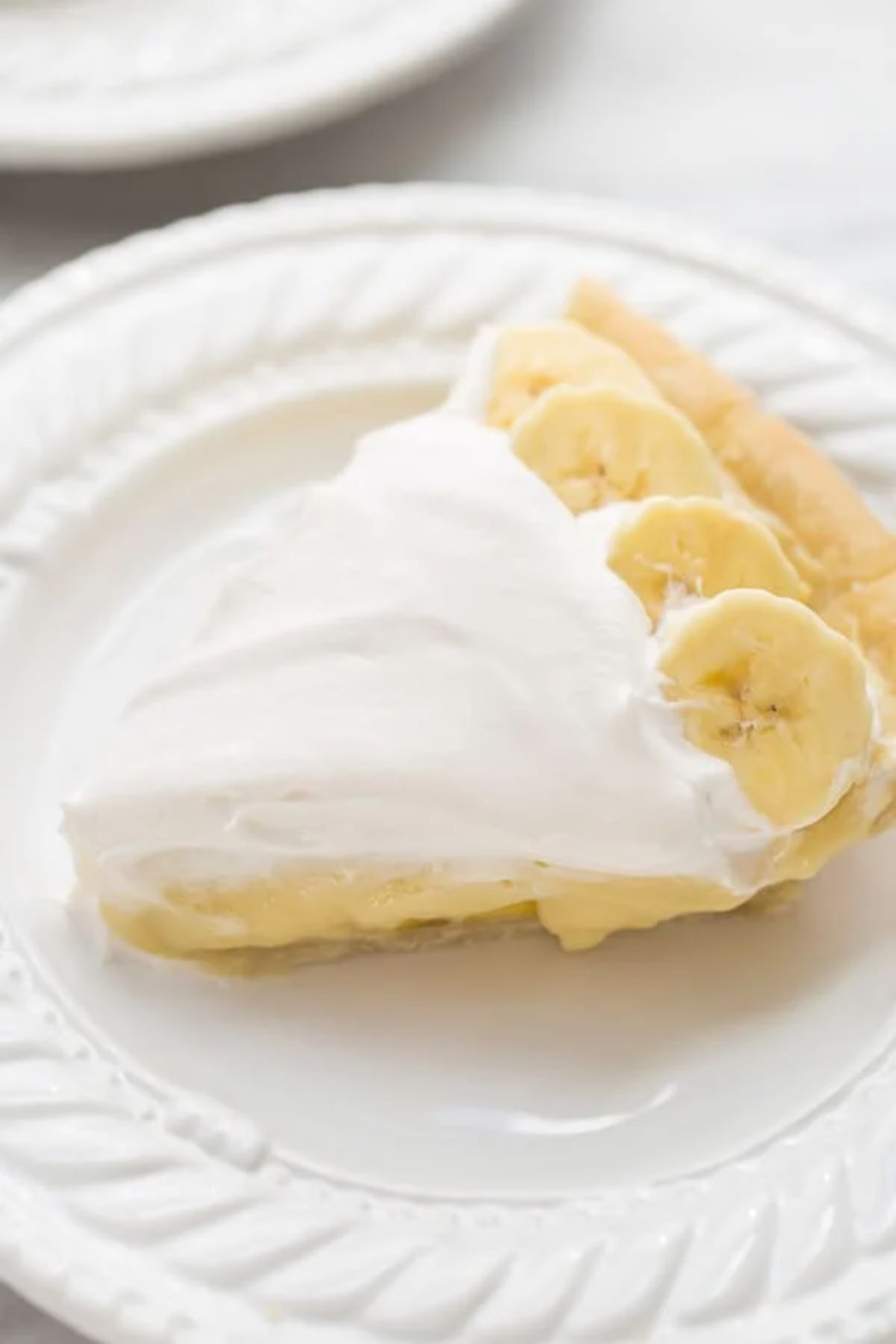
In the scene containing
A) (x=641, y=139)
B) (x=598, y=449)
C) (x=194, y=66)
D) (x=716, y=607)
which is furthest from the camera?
(x=641, y=139)

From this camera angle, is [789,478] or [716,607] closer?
[716,607]

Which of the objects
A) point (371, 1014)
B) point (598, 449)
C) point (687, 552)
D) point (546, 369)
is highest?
point (546, 369)

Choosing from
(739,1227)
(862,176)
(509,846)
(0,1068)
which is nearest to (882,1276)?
(739,1227)

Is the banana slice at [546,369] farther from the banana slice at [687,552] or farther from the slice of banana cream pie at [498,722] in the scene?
the banana slice at [687,552]

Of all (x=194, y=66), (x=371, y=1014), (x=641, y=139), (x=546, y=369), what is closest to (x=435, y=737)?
(x=371, y=1014)

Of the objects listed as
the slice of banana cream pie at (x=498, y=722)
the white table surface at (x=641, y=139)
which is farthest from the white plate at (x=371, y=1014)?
the white table surface at (x=641, y=139)

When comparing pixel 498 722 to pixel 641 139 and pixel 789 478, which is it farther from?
pixel 641 139
